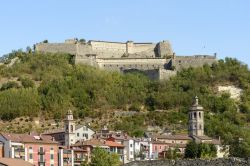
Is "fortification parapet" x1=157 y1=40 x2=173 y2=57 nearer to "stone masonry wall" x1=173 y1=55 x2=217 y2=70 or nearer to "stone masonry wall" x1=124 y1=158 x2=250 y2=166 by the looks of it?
"stone masonry wall" x1=173 y1=55 x2=217 y2=70

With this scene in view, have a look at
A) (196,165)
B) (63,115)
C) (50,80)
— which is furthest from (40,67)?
(196,165)

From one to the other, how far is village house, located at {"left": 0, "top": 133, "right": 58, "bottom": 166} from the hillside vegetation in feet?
95.5

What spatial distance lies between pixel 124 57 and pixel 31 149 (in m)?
54.4

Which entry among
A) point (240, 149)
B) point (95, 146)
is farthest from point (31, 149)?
point (240, 149)

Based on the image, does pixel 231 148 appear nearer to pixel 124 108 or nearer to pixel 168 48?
pixel 124 108

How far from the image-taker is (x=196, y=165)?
117 feet

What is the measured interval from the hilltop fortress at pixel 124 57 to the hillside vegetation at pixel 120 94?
119cm

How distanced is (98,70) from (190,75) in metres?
11.4

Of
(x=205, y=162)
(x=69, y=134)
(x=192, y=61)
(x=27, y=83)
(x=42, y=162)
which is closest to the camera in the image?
(x=205, y=162)

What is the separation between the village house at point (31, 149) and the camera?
216 feet

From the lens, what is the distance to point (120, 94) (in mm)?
112188

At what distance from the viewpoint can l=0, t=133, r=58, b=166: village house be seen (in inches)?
2586

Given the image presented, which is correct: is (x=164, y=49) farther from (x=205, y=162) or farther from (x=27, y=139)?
(x=205, y=162)

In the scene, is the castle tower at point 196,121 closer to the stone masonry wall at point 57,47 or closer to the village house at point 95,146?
the village house at point 95,146
